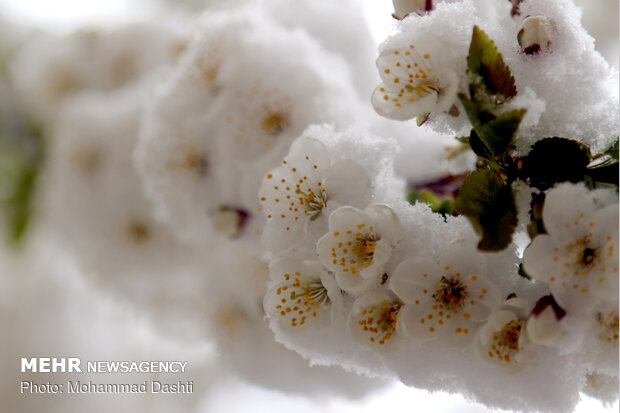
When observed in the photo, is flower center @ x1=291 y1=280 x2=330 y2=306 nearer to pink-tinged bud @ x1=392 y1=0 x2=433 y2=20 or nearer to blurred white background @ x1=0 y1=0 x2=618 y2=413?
pink-tinged bud @ x1=392 y1=0 x2=433 y2=20

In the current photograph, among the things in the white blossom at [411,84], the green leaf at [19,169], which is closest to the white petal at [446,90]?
the white blossom at [411,84]

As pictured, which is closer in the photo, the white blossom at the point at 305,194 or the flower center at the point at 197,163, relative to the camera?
the white blossom at the point at 305,194

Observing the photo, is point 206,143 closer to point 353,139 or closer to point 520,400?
point 353,139

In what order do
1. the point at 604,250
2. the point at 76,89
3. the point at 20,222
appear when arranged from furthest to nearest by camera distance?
the point at 20,222
the point at 76,89
the point at 604,250

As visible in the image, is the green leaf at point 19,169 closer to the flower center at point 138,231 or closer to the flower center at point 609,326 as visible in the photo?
the flower center at point 138,231

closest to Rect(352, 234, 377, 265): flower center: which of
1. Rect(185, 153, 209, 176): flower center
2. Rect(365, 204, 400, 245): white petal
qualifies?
Rect(365, 204, 400, 245): white petal

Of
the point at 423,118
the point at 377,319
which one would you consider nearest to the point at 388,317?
the point at 377,319

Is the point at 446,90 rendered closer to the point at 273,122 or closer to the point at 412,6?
the point at 412,6

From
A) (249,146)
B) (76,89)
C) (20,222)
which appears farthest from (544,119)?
(20,222)
